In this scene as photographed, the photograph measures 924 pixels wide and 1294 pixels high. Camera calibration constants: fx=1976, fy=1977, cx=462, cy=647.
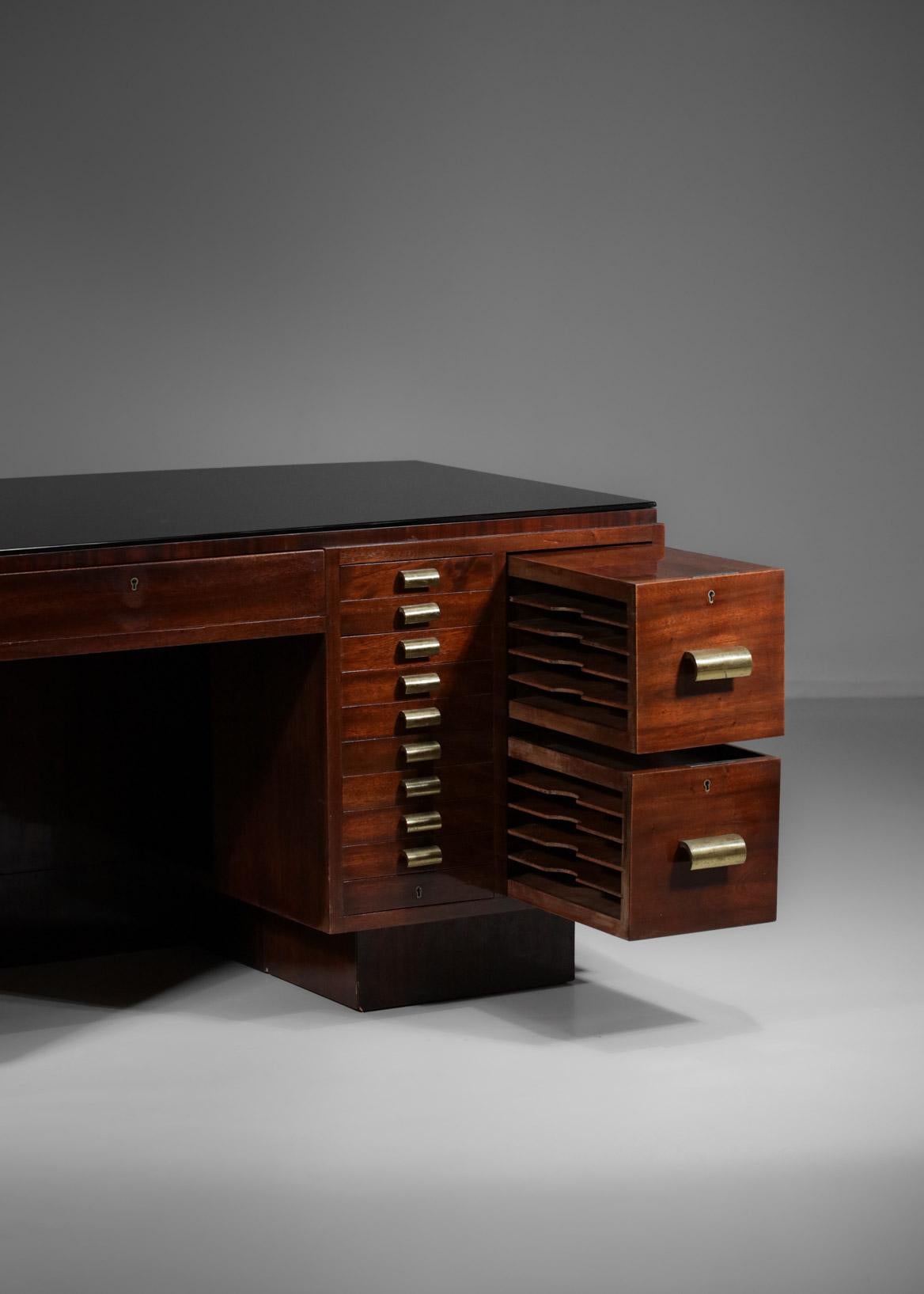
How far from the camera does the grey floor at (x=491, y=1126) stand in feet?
7.62

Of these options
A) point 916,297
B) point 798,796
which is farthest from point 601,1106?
point 916,297

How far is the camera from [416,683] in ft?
10.2

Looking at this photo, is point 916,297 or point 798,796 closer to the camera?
point 798,796

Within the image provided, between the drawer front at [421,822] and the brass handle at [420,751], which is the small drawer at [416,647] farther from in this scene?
the drawer front at [421,822]

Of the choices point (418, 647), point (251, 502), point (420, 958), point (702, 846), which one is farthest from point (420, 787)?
point (251, 502)

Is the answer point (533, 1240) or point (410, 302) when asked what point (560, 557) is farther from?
point (410, 302)

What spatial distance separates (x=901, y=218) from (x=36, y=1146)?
4.55m

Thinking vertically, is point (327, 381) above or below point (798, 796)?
above

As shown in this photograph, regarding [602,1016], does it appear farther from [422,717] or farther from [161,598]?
[161,598]

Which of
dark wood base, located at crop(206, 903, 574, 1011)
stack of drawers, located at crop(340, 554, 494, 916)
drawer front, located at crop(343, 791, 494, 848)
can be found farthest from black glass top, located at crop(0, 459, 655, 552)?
dark wood base, located at crop(206, 903, 574, 1011)

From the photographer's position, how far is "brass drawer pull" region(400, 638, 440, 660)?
121 inches

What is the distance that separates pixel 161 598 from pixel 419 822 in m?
0.58

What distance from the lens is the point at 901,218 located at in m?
6.24

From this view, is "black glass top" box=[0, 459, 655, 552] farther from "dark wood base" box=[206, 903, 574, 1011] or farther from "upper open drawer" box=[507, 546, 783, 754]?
"dark wood base" box=[206, 903, 574, 1011]
